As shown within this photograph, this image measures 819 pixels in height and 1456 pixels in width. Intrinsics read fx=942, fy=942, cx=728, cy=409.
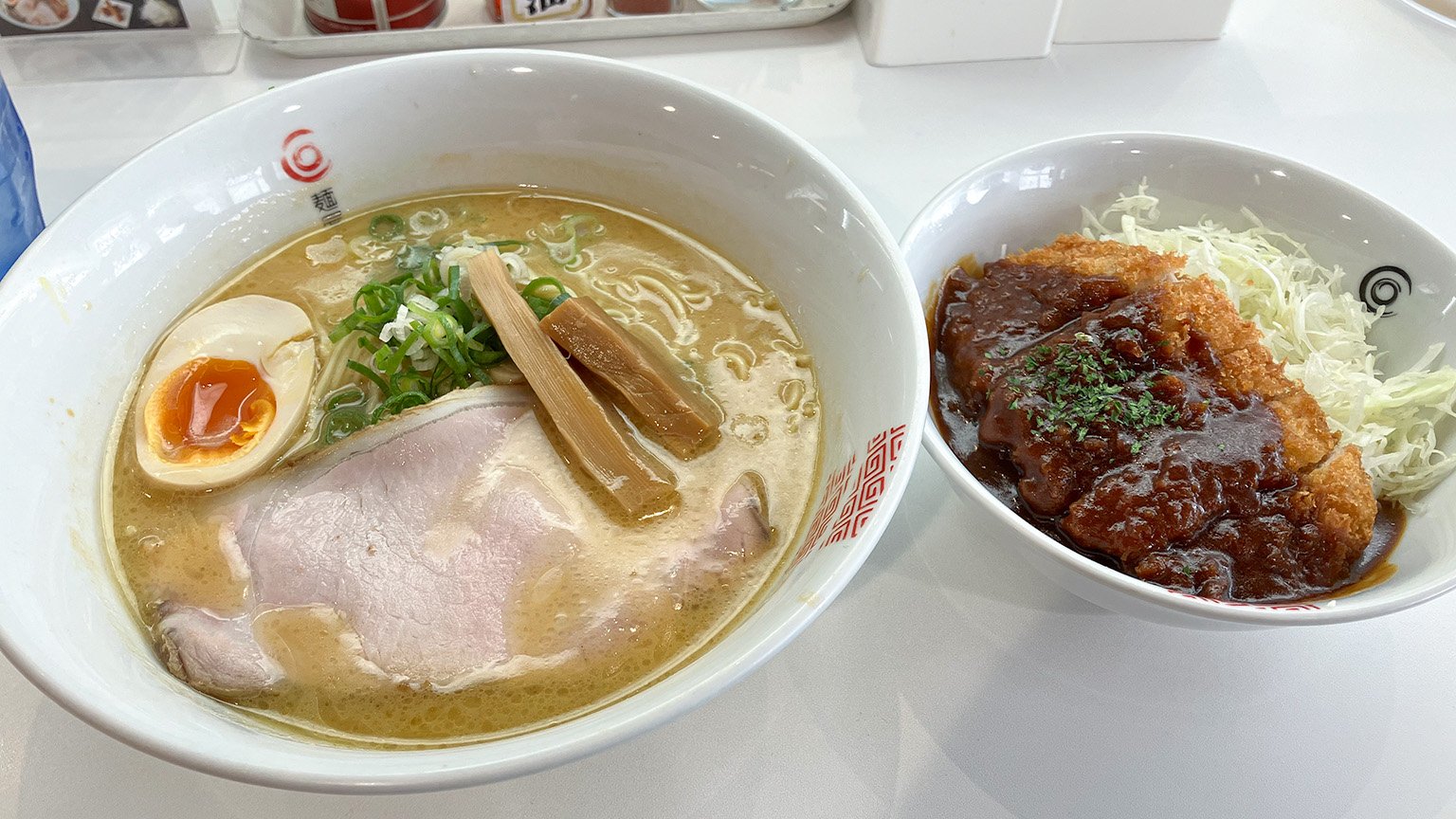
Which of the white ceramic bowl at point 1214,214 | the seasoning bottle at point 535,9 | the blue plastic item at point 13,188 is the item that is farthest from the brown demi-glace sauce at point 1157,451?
the blue plastic item at point 13,188

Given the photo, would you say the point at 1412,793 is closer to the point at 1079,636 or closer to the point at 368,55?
the point at 1079,636

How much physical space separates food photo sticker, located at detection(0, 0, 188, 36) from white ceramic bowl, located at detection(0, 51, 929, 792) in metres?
0.96

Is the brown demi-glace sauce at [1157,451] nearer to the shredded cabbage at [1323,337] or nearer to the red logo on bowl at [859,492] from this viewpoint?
the shredded cabbage at [1323,337]

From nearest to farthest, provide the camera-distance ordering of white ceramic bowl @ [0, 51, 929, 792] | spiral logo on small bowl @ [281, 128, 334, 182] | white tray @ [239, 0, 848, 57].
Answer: white ceramic bowl @ [0, 51, 929, 792]
spiral logo on small bowl @ [281, 128, 334, 182]
white tray @ [239, 0, 848, 57]

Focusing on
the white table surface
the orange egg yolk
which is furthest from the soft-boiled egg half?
the white table surface

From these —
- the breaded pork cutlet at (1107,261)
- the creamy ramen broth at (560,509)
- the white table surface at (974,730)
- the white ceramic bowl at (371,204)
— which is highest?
the white ceramic bowl at (371,204)

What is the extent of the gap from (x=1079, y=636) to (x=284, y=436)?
4.00 ft

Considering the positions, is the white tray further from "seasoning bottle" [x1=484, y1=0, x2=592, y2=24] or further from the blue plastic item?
the blue plastic item

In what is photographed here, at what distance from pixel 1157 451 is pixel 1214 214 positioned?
685 mm

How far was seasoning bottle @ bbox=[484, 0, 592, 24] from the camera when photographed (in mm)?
2164

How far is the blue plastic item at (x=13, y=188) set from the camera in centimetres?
157

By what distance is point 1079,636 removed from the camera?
4.51ft

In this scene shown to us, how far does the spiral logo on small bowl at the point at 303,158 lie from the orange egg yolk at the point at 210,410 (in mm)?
341

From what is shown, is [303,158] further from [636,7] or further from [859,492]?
[859,492]
